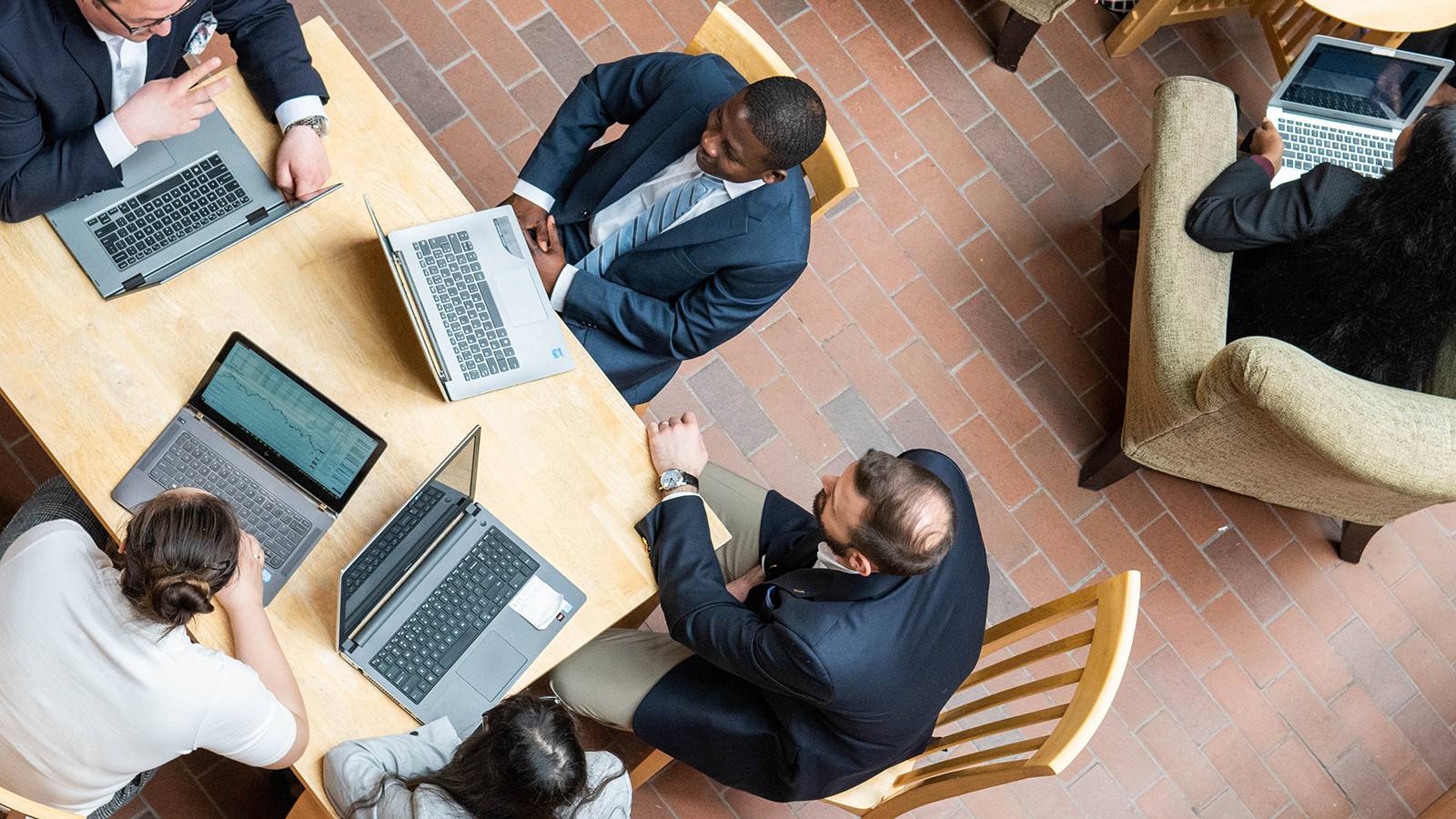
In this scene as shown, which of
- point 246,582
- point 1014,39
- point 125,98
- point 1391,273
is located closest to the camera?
point 246,582

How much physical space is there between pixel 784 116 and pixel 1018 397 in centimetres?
154

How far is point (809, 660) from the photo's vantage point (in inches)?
69.2

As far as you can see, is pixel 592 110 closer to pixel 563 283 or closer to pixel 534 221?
pixel 534 221

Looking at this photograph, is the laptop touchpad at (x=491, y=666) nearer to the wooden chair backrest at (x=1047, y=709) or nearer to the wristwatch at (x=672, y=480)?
the wristwatch at (x=672, y=480)

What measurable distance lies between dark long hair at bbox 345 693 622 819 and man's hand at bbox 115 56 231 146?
113 cm

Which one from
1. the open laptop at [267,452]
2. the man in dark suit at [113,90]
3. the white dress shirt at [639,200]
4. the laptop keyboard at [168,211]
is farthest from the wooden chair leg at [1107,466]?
the laptop keyboard at [168,211]

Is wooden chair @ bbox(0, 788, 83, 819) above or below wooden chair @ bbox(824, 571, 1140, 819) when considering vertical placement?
Answer: above

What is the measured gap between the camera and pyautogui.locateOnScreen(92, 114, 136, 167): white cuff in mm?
1673

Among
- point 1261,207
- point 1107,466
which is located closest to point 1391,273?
point 1261,207

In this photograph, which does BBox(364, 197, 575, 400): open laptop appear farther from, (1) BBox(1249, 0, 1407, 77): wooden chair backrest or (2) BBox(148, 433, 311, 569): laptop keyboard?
(1) BBox(1249, 0, 1407, 77): wooden chair backrest

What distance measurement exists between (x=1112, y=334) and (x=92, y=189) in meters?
2.82

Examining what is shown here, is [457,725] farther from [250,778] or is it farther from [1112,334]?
[1112,334]

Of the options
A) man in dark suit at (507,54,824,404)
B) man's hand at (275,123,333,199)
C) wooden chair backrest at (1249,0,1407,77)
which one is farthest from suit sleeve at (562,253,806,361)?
wooden chair backrest at (1249,0,1407,77)

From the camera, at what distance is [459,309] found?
1.82 metres
